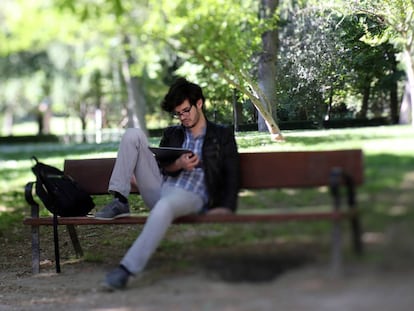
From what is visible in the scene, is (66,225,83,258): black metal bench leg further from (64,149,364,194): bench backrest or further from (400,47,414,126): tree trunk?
(400,47,414,126): tree trunk

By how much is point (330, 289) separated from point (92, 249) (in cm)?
307

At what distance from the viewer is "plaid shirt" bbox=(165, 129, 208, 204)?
4.66 m

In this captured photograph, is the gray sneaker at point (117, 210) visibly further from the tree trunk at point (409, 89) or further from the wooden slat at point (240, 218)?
the tree trunk at point (409, 89)

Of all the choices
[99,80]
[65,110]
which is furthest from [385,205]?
[65,110]

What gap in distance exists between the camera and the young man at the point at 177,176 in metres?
4.44

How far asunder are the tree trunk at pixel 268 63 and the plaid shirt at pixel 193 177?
938 millimetres

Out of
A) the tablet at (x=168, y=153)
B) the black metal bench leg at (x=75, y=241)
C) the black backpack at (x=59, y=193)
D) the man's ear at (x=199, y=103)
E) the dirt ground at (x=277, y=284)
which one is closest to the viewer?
the dirt ground at (x=277, y=284)

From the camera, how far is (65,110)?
23.5m

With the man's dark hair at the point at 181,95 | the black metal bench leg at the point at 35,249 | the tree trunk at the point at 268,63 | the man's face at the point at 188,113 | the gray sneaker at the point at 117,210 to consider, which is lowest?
the black metal bench leg at the point at 35,249

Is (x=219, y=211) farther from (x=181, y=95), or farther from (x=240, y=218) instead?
(x=181, y=95)

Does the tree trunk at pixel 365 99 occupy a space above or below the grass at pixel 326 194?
above

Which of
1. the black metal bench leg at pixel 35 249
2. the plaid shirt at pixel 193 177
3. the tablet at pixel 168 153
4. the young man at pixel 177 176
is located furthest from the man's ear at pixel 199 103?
the black metal bench leg at pixel 35 249

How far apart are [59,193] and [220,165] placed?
1.60m

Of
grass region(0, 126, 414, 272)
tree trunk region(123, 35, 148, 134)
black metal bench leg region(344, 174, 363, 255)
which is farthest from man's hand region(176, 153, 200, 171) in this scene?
tree trunk region(123, 35, 148, 134)
